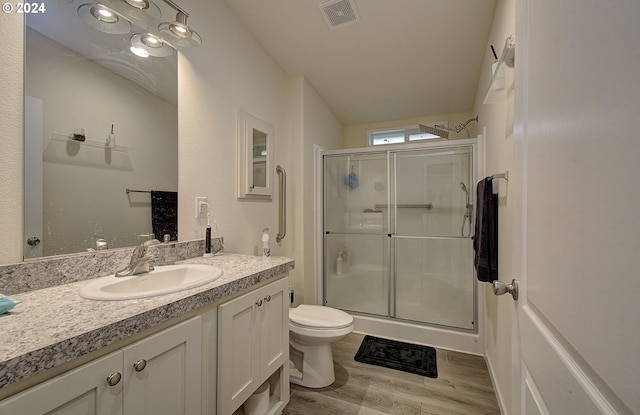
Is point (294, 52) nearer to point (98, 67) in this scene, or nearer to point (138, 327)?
point (98, 67)

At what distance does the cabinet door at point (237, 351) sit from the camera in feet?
3.32

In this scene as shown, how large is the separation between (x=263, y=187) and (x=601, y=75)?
74.2 inches

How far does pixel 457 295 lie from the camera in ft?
8.54

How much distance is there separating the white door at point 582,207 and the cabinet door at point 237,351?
39.3 inches

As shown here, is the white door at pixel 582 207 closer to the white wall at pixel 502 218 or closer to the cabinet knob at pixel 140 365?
the white wall at pixel 502 218

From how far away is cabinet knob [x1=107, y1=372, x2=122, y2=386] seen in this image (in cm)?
65

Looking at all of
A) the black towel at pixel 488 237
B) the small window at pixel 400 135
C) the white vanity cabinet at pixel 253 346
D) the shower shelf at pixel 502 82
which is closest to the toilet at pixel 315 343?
the white vanity cabinet at pixel 253 346

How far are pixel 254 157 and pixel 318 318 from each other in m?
1.29

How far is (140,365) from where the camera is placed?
0.72 meters

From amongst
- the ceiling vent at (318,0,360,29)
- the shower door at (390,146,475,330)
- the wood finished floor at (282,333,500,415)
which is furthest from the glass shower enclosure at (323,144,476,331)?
the ceiling vent at (318,0,360,29)

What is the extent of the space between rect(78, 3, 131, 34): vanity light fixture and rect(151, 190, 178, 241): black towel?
745 millimetres

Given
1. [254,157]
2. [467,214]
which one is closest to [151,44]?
[254,157]

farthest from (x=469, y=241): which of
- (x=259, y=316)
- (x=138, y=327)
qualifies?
(x=138, y=327)

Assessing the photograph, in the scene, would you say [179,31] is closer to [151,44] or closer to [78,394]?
Answer: [151,44]
